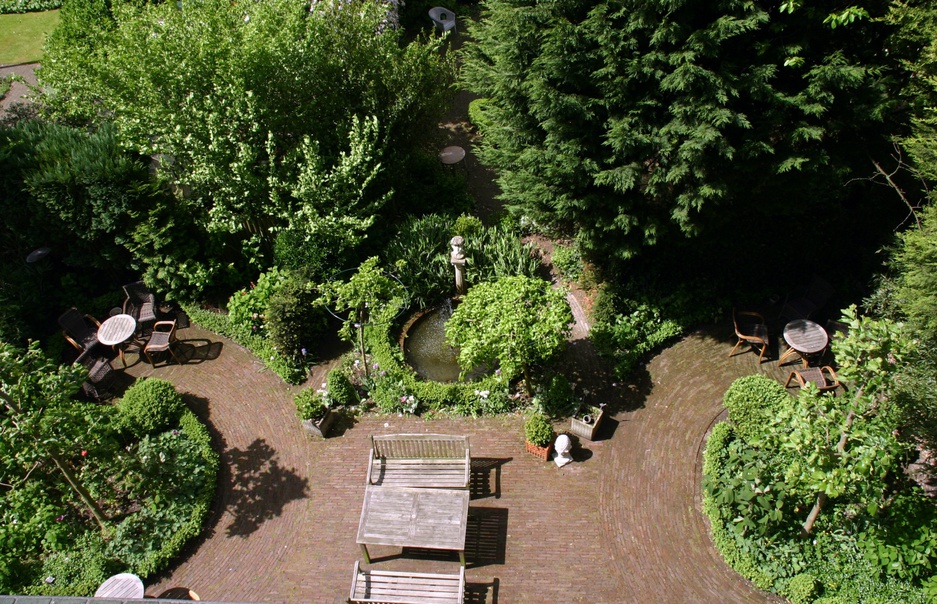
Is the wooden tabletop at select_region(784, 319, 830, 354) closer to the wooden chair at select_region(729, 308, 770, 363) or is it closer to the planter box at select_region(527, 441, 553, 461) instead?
the wooden chair at select_region(729, 308, 770, 363)

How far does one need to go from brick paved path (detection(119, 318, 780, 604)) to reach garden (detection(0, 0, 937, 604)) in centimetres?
47

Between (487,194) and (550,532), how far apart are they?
1079cm

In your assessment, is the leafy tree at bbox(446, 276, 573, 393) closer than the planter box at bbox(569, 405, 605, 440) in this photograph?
Yes

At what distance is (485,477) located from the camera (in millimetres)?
12312

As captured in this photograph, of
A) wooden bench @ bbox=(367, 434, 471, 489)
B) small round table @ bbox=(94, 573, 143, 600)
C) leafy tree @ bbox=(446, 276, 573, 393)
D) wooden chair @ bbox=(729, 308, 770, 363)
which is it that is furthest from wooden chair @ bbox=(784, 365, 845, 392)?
small round table @ bbox=(94, 573, 143, 600)

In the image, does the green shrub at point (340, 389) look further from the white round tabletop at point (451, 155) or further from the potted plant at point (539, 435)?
the white round tabletop at point (451, 155)

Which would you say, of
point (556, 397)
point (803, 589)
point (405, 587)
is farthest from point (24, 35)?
point (803, 589)

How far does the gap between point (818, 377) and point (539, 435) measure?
18.8 feet

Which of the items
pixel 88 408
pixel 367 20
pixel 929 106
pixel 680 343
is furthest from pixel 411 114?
pixel 929 106

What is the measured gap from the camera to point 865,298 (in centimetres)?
1379

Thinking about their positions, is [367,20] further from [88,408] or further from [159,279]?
[88,408]

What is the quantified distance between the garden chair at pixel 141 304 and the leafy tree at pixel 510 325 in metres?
8.22

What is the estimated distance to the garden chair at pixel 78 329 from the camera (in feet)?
50.5

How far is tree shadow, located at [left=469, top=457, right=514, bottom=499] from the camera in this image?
12.1 metres
